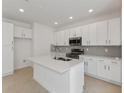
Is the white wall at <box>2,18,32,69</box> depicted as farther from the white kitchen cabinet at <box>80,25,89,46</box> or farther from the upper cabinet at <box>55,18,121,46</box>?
the white kitchen cabinet at <box>80,25,89,46</box>

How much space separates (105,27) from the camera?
3094 millimetres

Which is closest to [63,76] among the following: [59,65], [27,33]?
[59,65]

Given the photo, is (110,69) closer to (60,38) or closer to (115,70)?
(115,70)

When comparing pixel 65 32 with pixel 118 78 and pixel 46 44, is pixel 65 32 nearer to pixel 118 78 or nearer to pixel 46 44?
pixel 46 44

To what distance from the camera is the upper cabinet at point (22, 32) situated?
4.01 metres

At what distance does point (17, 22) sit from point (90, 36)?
420cm

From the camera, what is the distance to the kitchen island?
1.60 m

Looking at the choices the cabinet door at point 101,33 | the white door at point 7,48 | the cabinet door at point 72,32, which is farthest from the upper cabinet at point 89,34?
the white door at point 7,48

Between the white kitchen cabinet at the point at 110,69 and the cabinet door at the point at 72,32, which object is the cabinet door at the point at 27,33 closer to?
the cabinet door at the point at 72,32


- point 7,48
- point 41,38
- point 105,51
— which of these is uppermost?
point 41,38

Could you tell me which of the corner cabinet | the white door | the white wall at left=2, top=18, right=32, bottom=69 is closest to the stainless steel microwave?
the corner cabinet

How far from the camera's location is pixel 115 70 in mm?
2629

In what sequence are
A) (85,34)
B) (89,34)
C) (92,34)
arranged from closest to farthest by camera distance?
(92,34), (89,34), (85,34)

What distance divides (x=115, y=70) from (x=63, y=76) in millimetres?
2118
